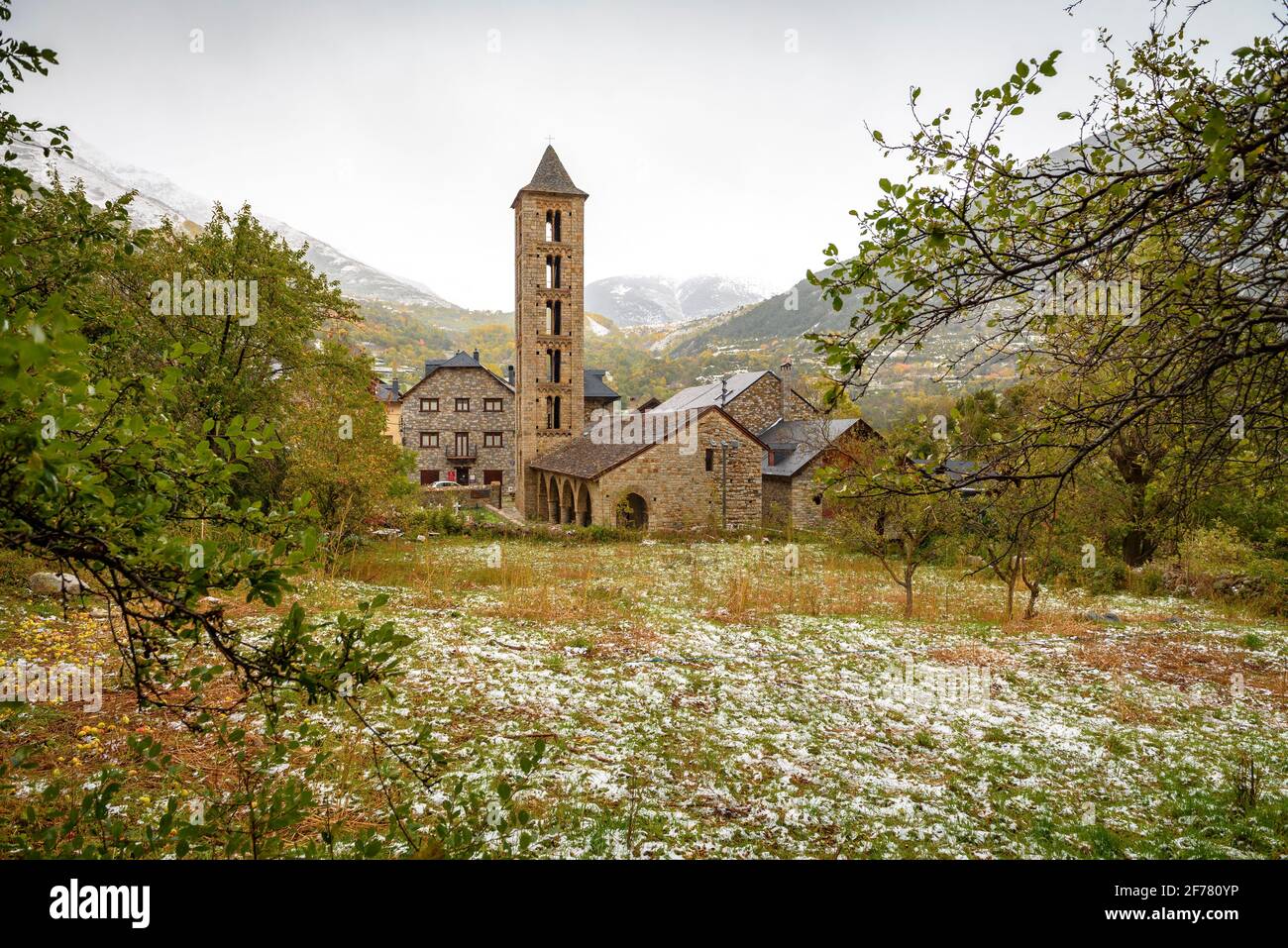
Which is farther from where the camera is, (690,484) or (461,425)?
(461,425)

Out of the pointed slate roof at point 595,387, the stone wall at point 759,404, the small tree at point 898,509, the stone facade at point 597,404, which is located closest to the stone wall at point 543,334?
the stone wall at point 759,404

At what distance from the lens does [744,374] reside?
39.7 metres

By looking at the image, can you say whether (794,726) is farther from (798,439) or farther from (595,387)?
(595,387)

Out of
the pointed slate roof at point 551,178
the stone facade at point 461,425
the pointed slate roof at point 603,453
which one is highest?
the pointed slate roof at point 551,178

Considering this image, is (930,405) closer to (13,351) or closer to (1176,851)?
(1176,851)

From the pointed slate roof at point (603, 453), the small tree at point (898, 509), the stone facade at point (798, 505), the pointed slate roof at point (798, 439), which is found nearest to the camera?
the small tree at point (898, 509)

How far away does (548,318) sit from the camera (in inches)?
1439

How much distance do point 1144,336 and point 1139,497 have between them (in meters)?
17.2

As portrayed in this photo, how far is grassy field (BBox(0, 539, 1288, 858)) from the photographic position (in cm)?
488


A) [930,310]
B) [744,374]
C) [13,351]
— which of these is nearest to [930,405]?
[744,374]

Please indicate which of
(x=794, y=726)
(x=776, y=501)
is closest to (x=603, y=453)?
(x=776, y=501)

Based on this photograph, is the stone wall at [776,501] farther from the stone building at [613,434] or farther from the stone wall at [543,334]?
the stone wall at [543,334]

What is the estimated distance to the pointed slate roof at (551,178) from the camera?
116ft

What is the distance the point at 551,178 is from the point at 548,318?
788cm
